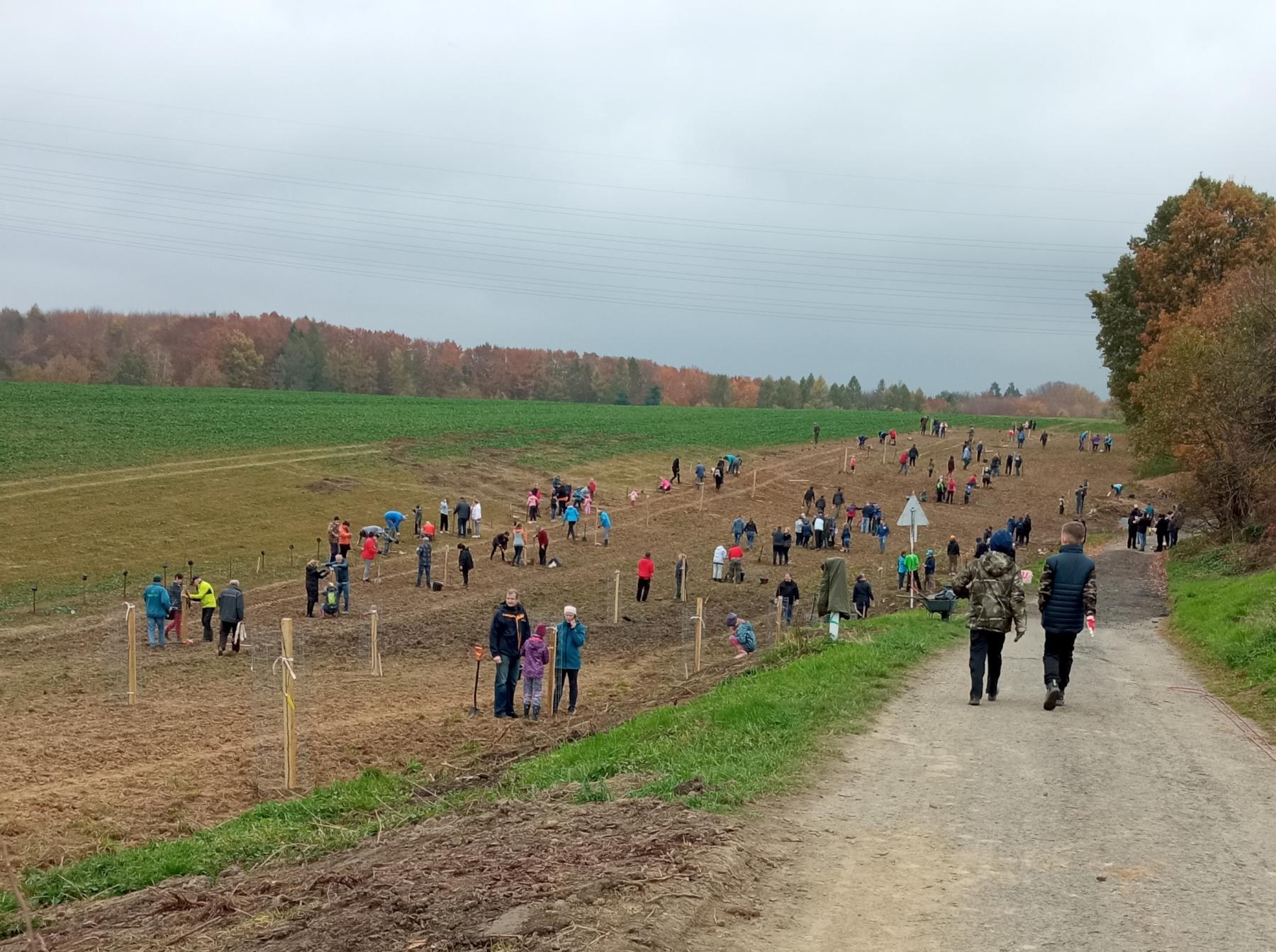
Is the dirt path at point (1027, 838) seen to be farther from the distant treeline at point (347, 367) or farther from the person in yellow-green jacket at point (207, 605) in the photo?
the distant treeline at point (347, 367)

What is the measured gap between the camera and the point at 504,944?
5340 millimetres

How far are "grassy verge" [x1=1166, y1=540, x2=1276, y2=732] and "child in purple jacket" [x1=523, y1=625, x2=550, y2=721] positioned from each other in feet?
28.2

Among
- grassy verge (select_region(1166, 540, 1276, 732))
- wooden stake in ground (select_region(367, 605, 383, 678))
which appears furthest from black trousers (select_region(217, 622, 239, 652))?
grassy verge (select_region(1166, 540, 1276, 732))

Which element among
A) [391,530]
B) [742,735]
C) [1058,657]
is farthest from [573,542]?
[742,735]

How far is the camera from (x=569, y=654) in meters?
17.0

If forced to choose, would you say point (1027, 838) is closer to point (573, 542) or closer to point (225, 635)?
point (225, 635)

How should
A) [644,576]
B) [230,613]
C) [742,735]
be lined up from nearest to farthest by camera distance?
1. [742,735]
2. [230,613]
3. [644,576]

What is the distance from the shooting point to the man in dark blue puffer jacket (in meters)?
11.4

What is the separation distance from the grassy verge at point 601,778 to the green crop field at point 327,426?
4327 centimetres

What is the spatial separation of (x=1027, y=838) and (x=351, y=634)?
2024 cm

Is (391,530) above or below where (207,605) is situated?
above

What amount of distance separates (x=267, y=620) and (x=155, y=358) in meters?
98.6

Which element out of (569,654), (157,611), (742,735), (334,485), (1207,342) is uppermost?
(1207,342)

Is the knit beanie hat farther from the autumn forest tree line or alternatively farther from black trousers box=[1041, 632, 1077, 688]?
the autumn forest tree line
